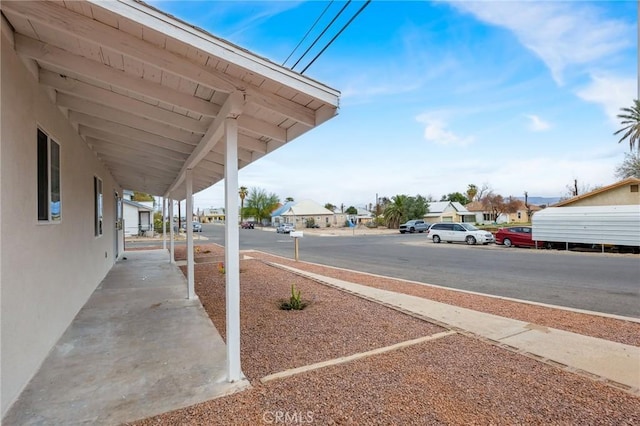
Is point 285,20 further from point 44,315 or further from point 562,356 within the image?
point 562,356

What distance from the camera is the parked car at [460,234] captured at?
22031 mm

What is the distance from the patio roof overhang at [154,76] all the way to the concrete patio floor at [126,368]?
86.7 inches

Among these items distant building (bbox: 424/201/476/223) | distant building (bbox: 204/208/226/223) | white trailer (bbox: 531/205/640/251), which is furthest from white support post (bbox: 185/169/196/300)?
distant building (bbox: 204/208/226/223)

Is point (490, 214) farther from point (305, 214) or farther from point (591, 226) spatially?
point (591, 226)

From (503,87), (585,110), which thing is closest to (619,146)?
(585,110)

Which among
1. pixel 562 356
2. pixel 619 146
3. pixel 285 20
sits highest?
pixel 619 146

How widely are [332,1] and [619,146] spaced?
127ft

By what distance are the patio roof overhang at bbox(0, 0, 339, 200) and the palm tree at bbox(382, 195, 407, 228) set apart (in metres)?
42.1

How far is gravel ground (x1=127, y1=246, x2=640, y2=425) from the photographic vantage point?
2.67 meters

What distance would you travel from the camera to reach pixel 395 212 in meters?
46.6

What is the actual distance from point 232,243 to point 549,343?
13.4ft

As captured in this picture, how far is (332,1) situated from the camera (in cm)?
520

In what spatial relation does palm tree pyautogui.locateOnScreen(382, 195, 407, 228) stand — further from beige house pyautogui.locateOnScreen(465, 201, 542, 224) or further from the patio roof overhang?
the patio roof overhang
